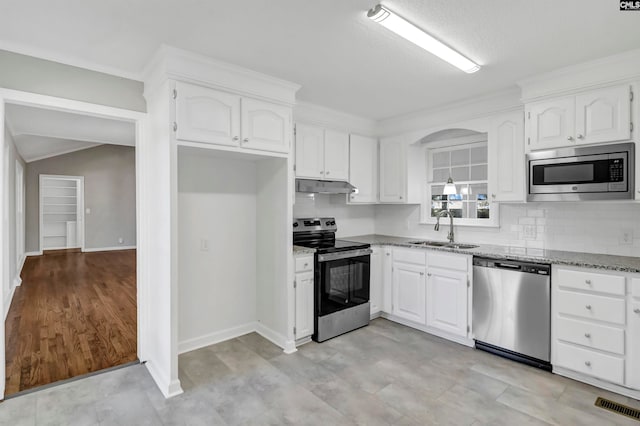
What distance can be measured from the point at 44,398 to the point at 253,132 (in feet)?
8.44

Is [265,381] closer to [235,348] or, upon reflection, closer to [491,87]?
[235,348]

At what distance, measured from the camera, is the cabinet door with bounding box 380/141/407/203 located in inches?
172

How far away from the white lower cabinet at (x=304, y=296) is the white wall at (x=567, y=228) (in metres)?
1.94

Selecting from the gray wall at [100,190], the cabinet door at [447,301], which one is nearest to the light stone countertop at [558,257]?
the cabinet door at [447,301]

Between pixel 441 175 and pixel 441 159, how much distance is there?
21 centimetres

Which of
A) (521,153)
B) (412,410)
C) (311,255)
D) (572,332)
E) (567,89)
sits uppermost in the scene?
(567,89)

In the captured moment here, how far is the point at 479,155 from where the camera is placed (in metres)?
4.05

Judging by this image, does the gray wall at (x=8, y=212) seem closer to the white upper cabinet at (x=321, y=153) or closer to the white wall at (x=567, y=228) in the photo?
the white upper cabinet at (x=321, y=153)

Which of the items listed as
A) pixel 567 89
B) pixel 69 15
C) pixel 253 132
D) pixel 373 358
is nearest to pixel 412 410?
pixel 373 358

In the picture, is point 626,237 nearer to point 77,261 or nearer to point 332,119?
point 332,119

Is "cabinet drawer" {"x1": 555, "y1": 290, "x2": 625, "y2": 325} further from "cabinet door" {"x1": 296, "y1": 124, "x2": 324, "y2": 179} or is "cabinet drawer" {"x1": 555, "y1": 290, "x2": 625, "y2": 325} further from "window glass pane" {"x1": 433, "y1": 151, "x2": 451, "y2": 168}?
"cabinet door" {"x1": 296, "y1": 124, "x2": 324, "y2": 179}

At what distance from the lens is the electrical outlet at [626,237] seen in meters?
2.96

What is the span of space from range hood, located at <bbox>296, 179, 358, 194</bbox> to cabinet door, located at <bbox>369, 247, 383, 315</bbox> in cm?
80

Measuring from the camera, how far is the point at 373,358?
10.2 ft
